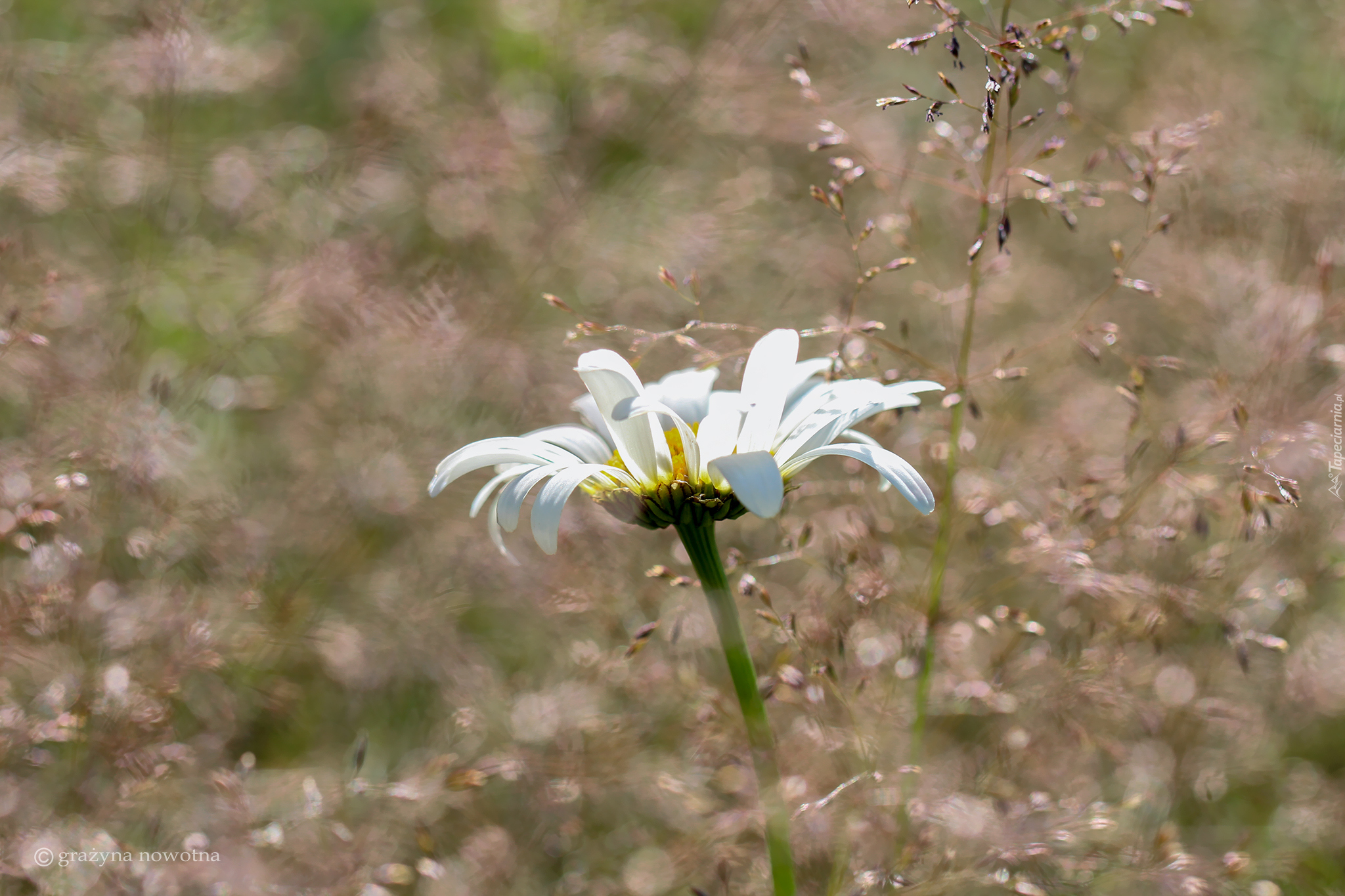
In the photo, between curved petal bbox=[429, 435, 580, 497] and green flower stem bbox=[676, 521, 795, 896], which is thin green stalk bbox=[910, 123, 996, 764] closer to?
green flower stem bbox=[676, 521, 795, 896]

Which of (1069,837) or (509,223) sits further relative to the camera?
(509,223)

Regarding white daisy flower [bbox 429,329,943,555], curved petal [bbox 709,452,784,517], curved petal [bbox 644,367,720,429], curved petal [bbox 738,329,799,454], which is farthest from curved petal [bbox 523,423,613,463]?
curved petal [bbox 709,452,784,517]

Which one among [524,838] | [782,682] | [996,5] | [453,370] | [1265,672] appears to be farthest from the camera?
[996,5]

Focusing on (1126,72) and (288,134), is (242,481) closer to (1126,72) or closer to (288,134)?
(288,134)

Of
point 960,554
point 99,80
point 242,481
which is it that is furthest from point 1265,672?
point 99,80

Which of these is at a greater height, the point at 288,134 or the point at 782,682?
the point at 288,134

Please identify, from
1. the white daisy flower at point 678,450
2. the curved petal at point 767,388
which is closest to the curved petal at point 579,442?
the white daisy flower at point 678,450

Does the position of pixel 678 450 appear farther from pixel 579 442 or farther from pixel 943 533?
pixel 943 533

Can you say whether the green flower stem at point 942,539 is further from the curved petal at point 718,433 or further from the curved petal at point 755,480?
the curved petal at point 755,480
